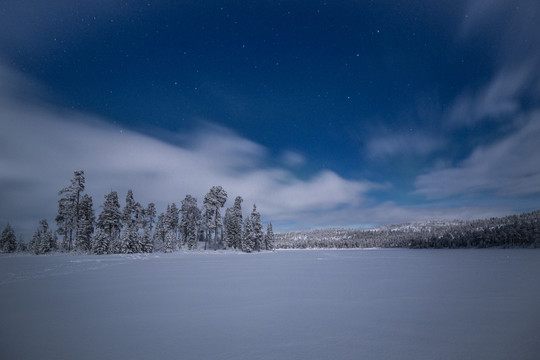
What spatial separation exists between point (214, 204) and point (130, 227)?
16945mm

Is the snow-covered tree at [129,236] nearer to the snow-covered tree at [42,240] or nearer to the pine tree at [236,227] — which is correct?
the snow-covered tree at [42,240]

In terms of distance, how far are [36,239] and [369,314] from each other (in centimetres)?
6416

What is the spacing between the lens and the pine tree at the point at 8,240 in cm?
5294

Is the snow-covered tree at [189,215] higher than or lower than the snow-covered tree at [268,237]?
higher

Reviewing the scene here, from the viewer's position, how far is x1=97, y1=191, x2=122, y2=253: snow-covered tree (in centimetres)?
4678

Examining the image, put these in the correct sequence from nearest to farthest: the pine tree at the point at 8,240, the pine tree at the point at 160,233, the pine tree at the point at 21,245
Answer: the pine tree at the point at 8,240
the pine tree at the point at 21,245
the pine tree at the point at 160,233

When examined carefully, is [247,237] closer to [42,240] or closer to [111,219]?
[111,219]

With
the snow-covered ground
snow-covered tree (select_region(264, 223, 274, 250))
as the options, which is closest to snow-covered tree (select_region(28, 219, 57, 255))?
the snow-covered ground

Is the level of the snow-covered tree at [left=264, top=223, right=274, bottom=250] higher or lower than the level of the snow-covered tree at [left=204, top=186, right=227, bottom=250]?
lower

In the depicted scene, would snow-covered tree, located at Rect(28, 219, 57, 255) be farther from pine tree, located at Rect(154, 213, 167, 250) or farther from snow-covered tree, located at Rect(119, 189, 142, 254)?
pine tree, located at Rect(154, 213, 167, 250)

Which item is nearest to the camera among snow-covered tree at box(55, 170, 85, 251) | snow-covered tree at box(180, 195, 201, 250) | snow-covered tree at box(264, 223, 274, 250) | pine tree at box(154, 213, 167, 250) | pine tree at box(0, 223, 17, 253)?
snow-covered tree at box(55, 170, 85, 251)

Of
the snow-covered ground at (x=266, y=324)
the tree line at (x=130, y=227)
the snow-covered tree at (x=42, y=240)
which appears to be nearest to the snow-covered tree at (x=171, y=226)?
the tree line at (x=130, y=227)

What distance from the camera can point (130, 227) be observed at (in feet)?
159

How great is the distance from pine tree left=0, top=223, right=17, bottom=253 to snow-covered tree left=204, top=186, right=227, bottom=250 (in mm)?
41556
